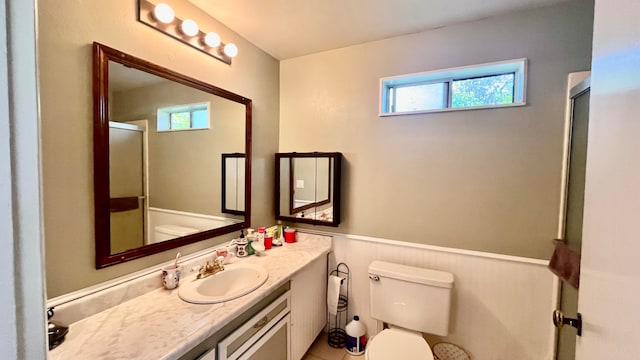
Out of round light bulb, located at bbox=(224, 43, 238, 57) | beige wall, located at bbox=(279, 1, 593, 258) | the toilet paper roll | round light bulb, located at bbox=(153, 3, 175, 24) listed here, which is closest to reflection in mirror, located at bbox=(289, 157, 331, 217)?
beige wall, located at bbox=(279, 1, 593, 258)

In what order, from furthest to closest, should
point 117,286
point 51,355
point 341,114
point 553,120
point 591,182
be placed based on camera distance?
point 341,114
point 553,120
point 117,286
point 51,355
point 591,182

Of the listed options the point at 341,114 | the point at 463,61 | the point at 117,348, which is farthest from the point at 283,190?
the point at 463,61

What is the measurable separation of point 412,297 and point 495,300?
560 millimetres

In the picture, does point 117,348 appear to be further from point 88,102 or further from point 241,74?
point 241,74

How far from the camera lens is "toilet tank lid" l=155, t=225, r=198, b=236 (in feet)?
4.66

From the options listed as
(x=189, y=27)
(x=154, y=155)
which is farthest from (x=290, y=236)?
(x=189, y=27)

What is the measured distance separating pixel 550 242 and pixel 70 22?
272 cm

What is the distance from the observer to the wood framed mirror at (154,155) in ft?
3.79

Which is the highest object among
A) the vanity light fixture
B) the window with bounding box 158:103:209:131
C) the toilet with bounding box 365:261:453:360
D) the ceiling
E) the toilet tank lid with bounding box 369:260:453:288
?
the ceiling

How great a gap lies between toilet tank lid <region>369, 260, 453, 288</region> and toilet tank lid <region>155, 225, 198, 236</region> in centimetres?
124

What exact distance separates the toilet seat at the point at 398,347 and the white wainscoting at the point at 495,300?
42 cm

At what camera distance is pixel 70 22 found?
1.04 metres

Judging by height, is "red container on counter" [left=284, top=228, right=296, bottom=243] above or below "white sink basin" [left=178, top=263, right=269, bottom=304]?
above

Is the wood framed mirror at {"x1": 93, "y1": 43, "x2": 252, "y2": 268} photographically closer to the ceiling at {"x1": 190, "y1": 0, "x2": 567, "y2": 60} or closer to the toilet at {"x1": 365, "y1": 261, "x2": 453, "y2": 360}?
the ceiling at {"x1": 190, "y1": 0, "x2": 567, "y2": 60}
